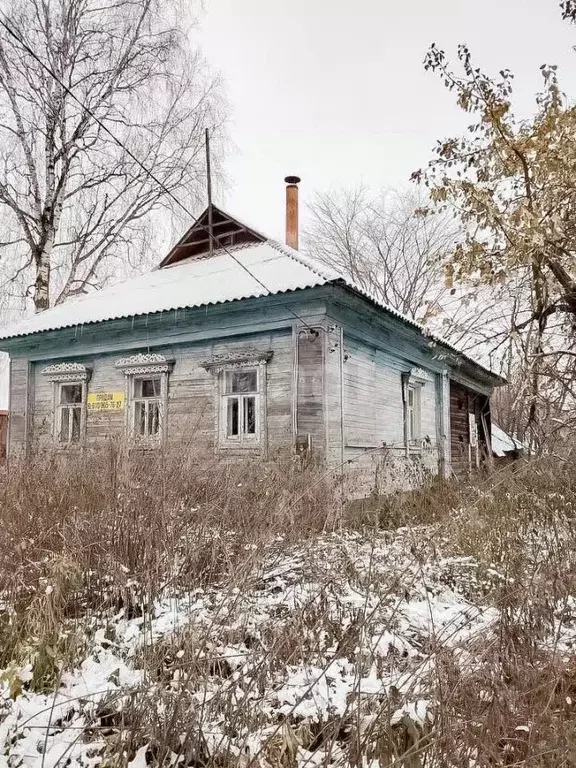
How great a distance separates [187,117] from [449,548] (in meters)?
15.9

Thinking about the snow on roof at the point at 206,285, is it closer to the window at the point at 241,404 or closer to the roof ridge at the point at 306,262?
the roof ridge at the point at 306,262

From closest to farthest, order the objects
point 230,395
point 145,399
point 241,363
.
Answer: point 241,363
point 230,395
point 145,399

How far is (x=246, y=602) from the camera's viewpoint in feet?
10.3

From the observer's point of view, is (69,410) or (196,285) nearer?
(196,285)

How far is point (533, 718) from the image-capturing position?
1.96m

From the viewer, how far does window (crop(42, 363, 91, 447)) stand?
1127cm

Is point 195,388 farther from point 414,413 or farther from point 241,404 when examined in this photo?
point 414,413

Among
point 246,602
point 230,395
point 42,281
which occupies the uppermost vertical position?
point 42,281

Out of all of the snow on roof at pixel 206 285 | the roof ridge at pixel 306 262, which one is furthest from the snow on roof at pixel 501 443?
the roof ridge at pixel 306 262

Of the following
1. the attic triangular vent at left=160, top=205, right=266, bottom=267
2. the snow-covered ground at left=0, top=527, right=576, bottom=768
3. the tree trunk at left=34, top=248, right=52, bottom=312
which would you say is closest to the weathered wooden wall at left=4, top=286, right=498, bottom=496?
the attic triangular vent at left=160, top=205, right=266, bottom=267

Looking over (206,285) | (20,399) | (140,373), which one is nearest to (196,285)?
(206,285)

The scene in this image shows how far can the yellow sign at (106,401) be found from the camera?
10797 millimetres

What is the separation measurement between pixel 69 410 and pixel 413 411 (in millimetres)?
7798

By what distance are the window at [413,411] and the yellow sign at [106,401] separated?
20.4 ft
